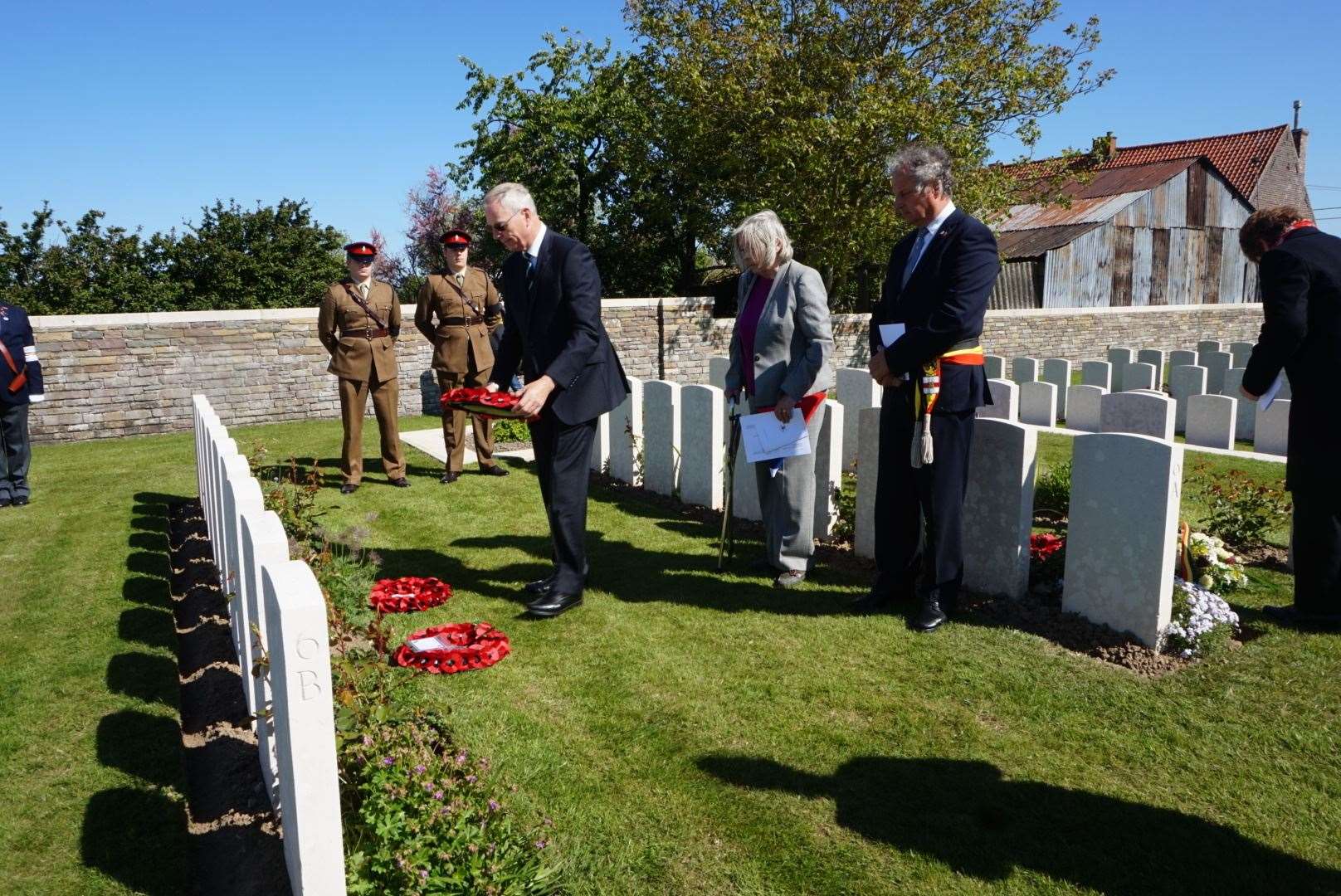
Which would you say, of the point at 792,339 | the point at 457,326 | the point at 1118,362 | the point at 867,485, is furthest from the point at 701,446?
the point at 1118,362

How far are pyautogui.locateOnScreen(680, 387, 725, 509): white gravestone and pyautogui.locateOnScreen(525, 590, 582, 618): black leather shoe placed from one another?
2.16 m

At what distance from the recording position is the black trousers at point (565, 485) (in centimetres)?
465

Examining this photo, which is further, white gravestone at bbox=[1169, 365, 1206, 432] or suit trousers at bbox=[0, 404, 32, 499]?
white gravestone at bbox=[1169, 365, 1206, 432]

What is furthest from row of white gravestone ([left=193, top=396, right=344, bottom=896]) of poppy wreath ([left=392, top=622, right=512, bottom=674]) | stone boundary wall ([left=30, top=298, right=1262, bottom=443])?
stone boundary wall ([left=30, top=298, right=1262, bottom=443])

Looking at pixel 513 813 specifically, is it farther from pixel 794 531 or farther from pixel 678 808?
pixel 794 531

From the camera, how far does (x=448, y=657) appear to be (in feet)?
13.4

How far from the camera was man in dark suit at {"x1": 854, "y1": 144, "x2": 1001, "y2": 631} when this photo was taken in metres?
4.11

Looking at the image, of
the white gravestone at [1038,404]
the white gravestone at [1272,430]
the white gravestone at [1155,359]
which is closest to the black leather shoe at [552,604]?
the white gravestone at [1272,430]

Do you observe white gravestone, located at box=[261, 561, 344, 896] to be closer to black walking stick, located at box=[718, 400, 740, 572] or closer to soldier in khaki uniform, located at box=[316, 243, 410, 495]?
black walking stick, located at box=[718, 400, 740, 572]

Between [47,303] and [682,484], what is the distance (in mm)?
17909

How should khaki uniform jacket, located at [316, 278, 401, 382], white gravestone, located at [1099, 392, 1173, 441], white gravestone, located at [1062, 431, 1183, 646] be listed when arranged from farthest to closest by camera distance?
khaki uniform jacket, located at [316, 278, 401, 382]
white gravestone, located at [1099, 392, 1173, 441]
white gravestone, located at [1062, 431, 1183, 646]

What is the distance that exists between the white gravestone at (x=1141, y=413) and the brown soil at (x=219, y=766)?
5.44 meters

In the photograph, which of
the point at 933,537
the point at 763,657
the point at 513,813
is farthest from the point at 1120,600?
the point at 513,813

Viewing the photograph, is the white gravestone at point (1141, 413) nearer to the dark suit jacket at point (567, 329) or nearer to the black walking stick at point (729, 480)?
the black walking stick at point (729, 480)
